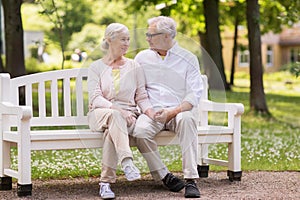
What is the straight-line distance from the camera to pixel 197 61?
7.29 meters

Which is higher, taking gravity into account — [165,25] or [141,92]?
[165,25]

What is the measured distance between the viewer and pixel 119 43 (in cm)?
Answer: 708

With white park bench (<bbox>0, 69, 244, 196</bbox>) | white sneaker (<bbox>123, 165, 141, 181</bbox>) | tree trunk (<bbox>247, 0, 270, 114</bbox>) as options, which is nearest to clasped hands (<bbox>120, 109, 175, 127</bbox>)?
white park bench (<bbox>0, 69, 244, 196</bbox>)

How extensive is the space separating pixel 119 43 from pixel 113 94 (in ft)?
1.54

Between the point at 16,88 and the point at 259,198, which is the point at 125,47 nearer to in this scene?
the point at 16,88

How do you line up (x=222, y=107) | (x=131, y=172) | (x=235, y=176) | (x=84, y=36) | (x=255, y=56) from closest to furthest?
(x=131, y=172), (x=235, y=176), (x=222, y=107), (x=255, y=56), (x=84, y=36)

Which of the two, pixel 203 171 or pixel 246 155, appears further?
pixel 246 155

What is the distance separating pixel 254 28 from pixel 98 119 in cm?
888

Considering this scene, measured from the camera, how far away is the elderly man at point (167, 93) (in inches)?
279

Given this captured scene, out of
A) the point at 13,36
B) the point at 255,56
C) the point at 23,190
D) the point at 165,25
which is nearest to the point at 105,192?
the point at 23,190

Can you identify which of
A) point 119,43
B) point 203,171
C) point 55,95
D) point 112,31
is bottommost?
point 203,171

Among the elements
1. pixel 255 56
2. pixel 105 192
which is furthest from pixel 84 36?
pixel 105 192

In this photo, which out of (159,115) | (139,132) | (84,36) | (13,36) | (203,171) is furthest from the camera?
(84,36)

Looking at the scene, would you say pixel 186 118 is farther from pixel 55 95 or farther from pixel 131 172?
pixel 55 95
